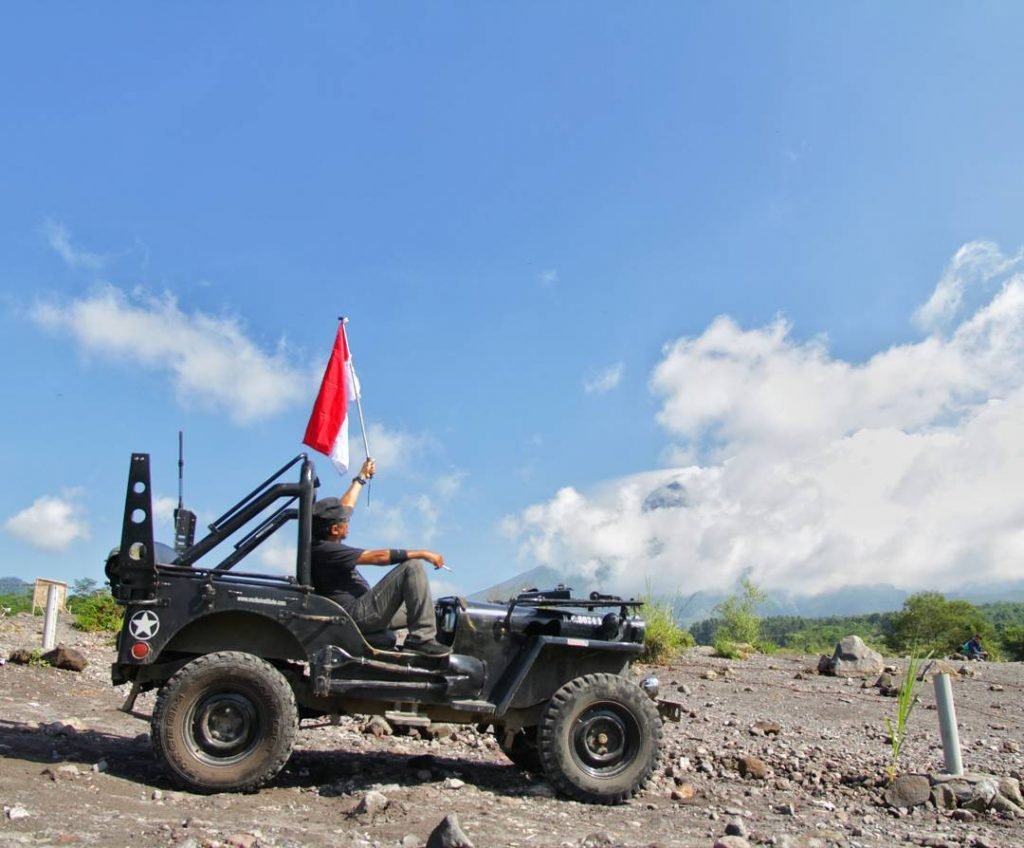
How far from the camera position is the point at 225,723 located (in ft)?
21.6

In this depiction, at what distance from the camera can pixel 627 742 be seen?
7.19 meters

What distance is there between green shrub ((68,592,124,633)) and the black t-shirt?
37.5 feet

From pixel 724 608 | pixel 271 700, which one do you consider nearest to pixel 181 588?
pixel 271 700

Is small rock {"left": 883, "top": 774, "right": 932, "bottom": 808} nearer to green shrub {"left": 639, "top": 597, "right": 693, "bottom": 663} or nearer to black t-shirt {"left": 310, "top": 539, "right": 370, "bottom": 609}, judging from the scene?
black t-shirt {"left": 310, "top": 539, "right": 370, "bottom": 609}

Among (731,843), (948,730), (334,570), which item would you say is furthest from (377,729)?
(948,730)

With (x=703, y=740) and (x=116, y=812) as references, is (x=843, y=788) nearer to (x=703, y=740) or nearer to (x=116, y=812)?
(x=703, y=740)

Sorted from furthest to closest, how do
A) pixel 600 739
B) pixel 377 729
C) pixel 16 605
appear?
1. pixel 16 605
2. pixel 377 729
3. pixel 600 739

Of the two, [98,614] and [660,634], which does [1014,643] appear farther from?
[98,614]

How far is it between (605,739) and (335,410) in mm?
4341

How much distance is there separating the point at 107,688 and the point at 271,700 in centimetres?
614

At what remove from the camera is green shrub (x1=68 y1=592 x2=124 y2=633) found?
57.1 feet

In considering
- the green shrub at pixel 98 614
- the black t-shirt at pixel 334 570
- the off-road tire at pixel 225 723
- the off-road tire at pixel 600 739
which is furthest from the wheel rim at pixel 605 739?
the green shrub at pixel 98 614

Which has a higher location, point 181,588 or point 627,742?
point 181,588

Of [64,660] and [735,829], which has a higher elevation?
[64,660]
